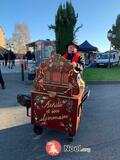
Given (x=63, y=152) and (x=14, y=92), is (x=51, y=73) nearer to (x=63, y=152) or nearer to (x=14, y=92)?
(x=63, y=152)

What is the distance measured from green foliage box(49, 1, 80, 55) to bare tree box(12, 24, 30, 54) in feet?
258

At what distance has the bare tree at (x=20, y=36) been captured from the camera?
96188 mm

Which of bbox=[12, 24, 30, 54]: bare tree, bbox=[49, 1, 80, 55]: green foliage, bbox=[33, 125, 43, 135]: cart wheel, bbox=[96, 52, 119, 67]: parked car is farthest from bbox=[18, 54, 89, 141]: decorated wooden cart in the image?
bbox=[12, 24, 30, 54]: bare tree

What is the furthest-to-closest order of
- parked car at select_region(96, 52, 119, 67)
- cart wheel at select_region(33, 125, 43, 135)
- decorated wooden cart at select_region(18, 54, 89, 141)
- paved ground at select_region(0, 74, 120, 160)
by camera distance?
1. parked car at select_region(96, 52, 119, 67)
2. cart wheel at select_region(33, 125, 43, 135)
3. decorated wooden cart at select_region(18, 54, 89, 141)
4. paved ground at select_region(0, 74, 120, 160)

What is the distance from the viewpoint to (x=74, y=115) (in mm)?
5391

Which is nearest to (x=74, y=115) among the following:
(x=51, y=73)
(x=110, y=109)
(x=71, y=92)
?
(x=71, y=92)

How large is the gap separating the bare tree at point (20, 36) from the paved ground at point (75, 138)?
88700mm

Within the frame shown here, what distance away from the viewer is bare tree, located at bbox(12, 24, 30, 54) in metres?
96.2

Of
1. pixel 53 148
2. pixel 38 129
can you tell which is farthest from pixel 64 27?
pixel 53 148

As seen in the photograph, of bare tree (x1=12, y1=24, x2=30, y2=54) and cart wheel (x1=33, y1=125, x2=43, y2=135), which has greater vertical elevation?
bare tree (x1=12, y1=24, x2=30, y2=54)

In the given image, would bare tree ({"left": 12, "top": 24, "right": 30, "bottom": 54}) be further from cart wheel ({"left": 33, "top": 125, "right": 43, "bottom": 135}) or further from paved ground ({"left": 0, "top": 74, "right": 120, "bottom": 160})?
cart wheel ({"left": 33, "top": 125, "right": 43, "bottom": 135})

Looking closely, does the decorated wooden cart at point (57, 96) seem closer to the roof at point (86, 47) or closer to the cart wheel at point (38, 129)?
the cart wheel at point (38, 129)

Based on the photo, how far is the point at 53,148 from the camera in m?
5.22

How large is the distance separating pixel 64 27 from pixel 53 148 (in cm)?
1347
